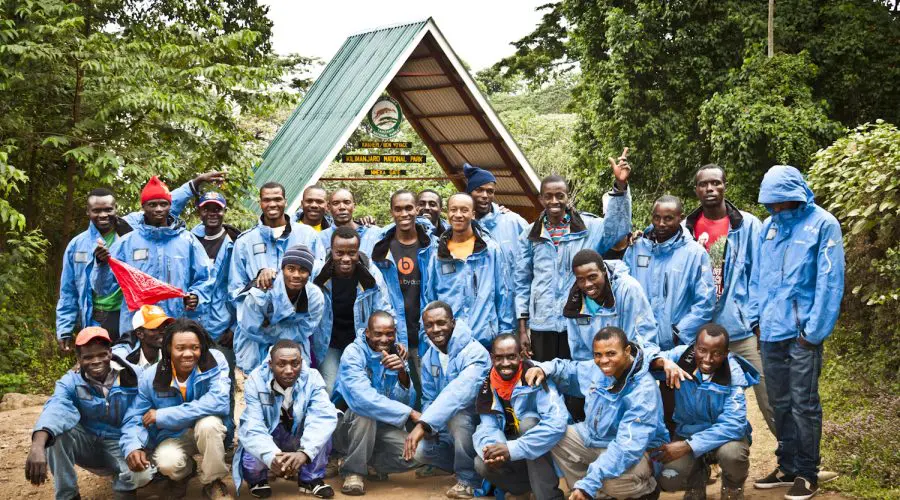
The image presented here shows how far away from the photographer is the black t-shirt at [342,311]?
7.25m

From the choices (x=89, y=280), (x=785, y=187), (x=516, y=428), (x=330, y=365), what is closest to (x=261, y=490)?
(x=330, y=365)

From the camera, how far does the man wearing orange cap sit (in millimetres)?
7289

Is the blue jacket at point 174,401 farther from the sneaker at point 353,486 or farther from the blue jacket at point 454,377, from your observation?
the blue jacket at point 454,377

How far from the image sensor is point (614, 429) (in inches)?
232

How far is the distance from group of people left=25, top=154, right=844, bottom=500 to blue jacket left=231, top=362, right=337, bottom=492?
1 cm

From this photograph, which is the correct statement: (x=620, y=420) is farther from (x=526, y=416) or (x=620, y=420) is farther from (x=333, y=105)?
(x=333, y=105)

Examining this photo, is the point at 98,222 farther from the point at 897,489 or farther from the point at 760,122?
the point at 760,122

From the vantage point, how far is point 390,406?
6.65 m

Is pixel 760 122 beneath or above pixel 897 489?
above

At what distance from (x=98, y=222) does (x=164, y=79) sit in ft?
16.3

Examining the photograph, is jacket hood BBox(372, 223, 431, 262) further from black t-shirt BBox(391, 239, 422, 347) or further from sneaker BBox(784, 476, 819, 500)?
sneaker BBox(784, 476, 819, 500)

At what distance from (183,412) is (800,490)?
4.12 meters

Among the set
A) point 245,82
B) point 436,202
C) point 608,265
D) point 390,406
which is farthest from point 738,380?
point 245,82

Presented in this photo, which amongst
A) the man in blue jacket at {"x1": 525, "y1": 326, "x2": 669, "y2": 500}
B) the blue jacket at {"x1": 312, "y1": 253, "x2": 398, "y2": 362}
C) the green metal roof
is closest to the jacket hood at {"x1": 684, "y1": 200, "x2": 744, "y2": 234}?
the man in blue jacket at {"x1": 525, "y1": 326, "x2": 669, "y2": 500}
